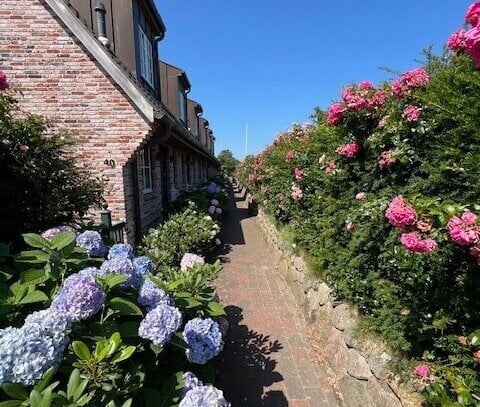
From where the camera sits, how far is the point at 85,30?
18.8 ft

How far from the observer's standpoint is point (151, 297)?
6.98ft

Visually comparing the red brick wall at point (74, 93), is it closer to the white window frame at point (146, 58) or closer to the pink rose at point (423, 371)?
the white window frame at point (146, 58)

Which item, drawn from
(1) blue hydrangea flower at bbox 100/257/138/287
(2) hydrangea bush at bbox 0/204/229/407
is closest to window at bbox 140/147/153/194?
(2) hydrangea bush at bbox 0/204/229/407

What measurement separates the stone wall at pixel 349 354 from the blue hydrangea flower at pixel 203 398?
1579 millimetres

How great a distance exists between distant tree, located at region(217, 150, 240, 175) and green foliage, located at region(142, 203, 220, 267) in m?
46.1

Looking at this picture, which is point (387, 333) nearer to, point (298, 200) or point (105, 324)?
point (105, 324)

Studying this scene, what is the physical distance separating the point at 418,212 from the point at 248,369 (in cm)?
277

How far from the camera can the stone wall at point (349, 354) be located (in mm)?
2621

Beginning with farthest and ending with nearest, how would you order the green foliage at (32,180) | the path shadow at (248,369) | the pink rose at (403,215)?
the green foliage at (32,180), the path shadow at (248,369), the pink rose at (403,215)

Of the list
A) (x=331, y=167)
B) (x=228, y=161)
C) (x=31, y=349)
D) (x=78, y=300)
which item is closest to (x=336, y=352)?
(x=331, y=167)

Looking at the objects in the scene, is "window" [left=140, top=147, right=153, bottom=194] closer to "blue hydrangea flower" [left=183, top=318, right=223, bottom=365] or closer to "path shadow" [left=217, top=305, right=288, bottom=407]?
"path shadow" [left=217, top=305, right=288, bottom=407]

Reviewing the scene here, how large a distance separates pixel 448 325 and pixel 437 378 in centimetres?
38

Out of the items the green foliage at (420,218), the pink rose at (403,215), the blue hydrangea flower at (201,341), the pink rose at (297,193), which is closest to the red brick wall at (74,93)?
the pink rose at (297,193)

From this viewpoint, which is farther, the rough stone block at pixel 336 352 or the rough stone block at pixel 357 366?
the rough stone block at pixel 336 352
